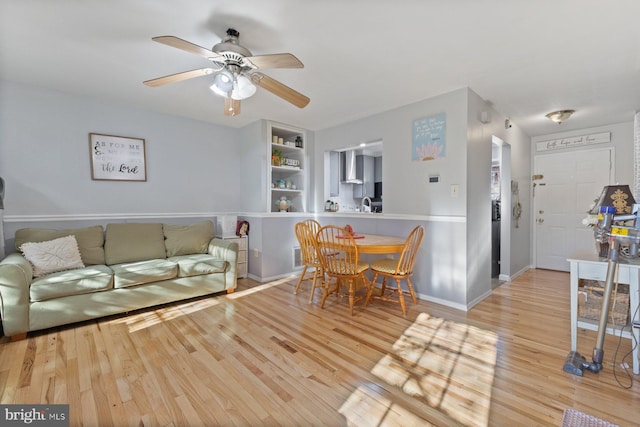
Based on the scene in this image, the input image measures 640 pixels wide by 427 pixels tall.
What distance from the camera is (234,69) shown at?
6.81ft

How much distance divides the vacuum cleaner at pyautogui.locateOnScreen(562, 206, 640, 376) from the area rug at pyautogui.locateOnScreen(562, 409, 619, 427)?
1.52 ft

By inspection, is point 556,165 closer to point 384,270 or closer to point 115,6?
point 384,270

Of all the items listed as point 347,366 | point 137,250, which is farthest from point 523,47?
point 137,250

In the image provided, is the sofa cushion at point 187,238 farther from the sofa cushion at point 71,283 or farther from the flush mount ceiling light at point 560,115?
the flush mount ceiling light at point 560,115

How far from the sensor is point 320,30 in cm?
198

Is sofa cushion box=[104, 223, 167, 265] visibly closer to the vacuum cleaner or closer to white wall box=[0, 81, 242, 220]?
white wall box=[0, 81, 242, 220]

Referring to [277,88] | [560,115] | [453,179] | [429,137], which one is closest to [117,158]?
[277,88]

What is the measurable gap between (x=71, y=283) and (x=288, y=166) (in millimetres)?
2940

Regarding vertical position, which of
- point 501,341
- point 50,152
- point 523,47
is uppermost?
point 523,47

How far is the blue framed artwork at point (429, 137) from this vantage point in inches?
122

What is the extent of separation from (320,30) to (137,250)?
3.08 m

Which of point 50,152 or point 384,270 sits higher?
point 50,152

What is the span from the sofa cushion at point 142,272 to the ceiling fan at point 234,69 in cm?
181

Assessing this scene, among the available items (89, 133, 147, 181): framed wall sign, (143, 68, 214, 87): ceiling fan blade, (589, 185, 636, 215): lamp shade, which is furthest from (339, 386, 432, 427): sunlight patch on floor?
(89, 133, 147, 181): framed wall sign
